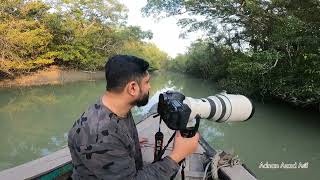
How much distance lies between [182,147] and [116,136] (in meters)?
0.28

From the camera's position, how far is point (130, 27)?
28984 millimetres

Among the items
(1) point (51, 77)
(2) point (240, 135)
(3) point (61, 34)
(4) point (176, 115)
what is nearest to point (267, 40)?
(2) point (240, 135)

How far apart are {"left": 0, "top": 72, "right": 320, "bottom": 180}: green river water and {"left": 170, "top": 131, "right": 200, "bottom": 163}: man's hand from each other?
12.1 feet

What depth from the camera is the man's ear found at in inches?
52.4

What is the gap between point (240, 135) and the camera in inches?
295

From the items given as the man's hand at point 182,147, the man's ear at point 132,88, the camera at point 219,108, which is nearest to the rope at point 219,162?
the camera at point 219,108

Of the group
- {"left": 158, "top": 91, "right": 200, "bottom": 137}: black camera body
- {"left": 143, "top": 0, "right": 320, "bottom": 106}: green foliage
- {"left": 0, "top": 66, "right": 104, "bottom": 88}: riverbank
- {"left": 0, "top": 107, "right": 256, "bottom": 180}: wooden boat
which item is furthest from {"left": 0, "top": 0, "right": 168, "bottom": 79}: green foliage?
{"left": 158, "top": 91, "right": 200, "bottom": 137}: black camera body

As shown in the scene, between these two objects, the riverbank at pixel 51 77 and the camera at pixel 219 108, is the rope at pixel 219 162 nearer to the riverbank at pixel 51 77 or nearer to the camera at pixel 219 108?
the camera at pixel 219 108

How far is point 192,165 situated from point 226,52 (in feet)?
42.7

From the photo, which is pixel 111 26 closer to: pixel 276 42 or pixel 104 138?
pixel 276 42

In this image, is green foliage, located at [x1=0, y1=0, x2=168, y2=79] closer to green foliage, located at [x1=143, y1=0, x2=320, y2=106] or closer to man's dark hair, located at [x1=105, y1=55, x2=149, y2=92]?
green foliage, located at [x1=143, y1=0, x2=320, y2=106]

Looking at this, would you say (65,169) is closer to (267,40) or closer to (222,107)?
(222,107)

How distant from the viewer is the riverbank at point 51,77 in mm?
16866

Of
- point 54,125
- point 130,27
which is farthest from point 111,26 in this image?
point 54,125
